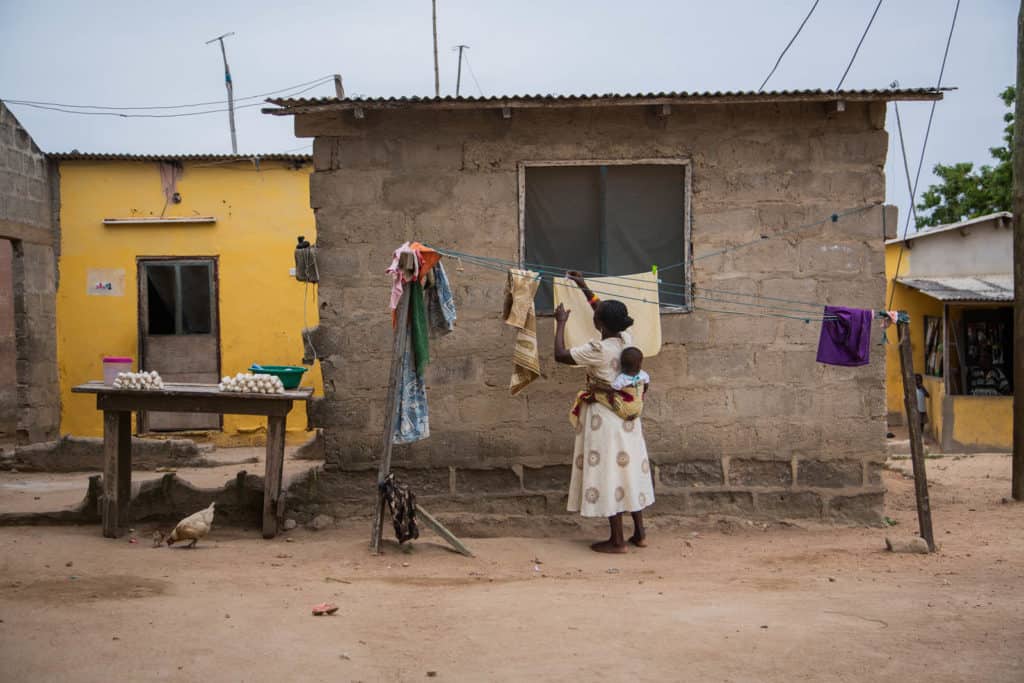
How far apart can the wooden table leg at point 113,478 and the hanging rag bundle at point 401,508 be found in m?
2.11

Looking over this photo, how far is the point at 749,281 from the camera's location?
25.0 ft

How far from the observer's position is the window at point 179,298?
13.6 meters

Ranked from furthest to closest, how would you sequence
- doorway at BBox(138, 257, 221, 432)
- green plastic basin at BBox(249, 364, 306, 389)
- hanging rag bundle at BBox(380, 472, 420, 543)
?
doorway at BBox(138, 257, 221, 432) < green plastic basin at BBox(249, 364, 306, 389) < hanging rag bundle at BBox(380, 472, 420, 543)

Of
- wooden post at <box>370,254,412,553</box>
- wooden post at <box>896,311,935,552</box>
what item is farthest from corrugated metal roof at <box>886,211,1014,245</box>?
wooden post at <box>370,254,412,553</box>

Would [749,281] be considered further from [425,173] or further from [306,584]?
[306,584]

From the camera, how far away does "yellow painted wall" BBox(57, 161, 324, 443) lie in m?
13.4

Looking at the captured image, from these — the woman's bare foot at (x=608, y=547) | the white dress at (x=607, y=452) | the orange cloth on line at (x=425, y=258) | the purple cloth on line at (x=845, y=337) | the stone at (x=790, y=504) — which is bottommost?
the woman's bare foot at (x=608, y=547)

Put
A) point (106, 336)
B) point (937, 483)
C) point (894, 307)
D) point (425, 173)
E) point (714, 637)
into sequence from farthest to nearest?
point (894, 307) → point (106, 336) → point (937, 483) → point (425, 173) → point (714, 637)

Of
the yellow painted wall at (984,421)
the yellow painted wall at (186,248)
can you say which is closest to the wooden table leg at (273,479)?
the yellow painted wall at (186,248)

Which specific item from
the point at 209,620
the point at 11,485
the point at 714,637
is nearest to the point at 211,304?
the point at 11,485

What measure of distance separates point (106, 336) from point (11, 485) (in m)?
3.63

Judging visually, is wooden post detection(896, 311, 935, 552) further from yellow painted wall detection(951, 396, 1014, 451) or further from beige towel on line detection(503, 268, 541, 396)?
yellow painted wall detection(951, 396, 1014, 451)

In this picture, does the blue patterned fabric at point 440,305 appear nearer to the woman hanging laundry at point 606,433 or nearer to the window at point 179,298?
the woman hanging laundry at point 606,433

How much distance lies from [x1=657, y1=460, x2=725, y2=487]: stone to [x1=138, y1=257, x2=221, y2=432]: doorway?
7913 mm
